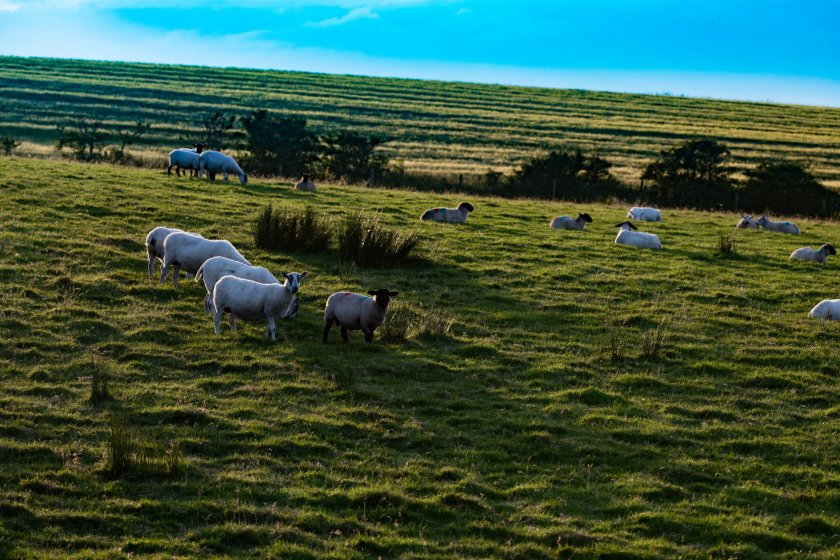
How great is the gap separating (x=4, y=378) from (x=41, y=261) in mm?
6171

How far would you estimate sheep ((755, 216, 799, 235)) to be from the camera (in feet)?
96.5

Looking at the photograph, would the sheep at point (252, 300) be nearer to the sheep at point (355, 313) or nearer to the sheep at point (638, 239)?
the sheep at point (355, 313)

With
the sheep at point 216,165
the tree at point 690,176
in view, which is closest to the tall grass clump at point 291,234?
the sheep at point 216,165

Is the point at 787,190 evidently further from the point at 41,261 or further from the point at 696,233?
the point at 41,261

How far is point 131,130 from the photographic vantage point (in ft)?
210

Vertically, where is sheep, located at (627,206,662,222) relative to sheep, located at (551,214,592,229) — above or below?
above

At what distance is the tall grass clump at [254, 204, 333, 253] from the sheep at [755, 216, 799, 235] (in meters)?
15.6

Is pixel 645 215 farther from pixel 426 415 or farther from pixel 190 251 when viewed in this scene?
pixel 426 415

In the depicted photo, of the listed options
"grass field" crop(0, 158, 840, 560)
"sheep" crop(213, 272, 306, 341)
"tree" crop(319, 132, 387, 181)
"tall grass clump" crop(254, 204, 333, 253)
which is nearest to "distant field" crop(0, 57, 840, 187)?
"tree" crop(319, 132, 387, 181)

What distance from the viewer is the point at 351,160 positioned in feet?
143

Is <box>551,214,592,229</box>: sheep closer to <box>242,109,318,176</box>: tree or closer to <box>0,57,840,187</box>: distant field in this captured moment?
<box>242,109,318,176</box>: tree

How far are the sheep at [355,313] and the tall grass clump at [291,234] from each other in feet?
19.0

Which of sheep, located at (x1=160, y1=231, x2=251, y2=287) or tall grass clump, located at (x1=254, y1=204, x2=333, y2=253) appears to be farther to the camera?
tall grass clump, located at (x1=254, y1=204, x2=333, y2=253)

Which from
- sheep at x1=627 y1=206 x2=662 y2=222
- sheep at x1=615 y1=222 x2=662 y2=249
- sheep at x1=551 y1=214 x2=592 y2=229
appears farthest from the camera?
sheep at x1=627 y1=206 x2=662 y2=222
